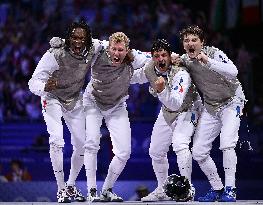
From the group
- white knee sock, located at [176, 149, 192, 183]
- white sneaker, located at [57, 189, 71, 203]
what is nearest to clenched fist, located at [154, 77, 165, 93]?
white knee sock, located at [176, 149, 192, 183]

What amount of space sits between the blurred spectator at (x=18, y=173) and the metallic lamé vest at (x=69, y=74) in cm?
253

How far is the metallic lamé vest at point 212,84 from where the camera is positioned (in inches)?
205

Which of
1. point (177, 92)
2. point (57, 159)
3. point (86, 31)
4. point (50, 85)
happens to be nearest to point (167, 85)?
point (177, 92)

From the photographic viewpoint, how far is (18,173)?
7633 mm

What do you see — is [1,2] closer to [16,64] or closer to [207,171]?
[16,64]

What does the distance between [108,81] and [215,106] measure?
2.81 ft

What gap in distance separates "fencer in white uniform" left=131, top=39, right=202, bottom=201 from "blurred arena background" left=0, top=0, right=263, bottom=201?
2.34 feet

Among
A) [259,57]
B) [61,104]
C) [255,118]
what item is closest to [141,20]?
[259,57]

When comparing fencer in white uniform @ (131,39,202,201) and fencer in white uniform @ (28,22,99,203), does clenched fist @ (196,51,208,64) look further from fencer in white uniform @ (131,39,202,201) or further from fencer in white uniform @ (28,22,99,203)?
fencer in white uniform @ (28,22,99,203)

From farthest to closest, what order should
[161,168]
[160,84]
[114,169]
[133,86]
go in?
[133,86] → [161,168] → [114,169] → [160,84]

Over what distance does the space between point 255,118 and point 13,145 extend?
289cm

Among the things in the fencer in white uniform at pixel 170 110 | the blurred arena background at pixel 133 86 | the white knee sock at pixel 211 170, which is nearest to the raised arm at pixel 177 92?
the fencer in white uniform at pixel 170 110

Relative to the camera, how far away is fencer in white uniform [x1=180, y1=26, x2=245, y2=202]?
5109mm

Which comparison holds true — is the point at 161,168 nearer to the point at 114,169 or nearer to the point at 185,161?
the point at 185,161
